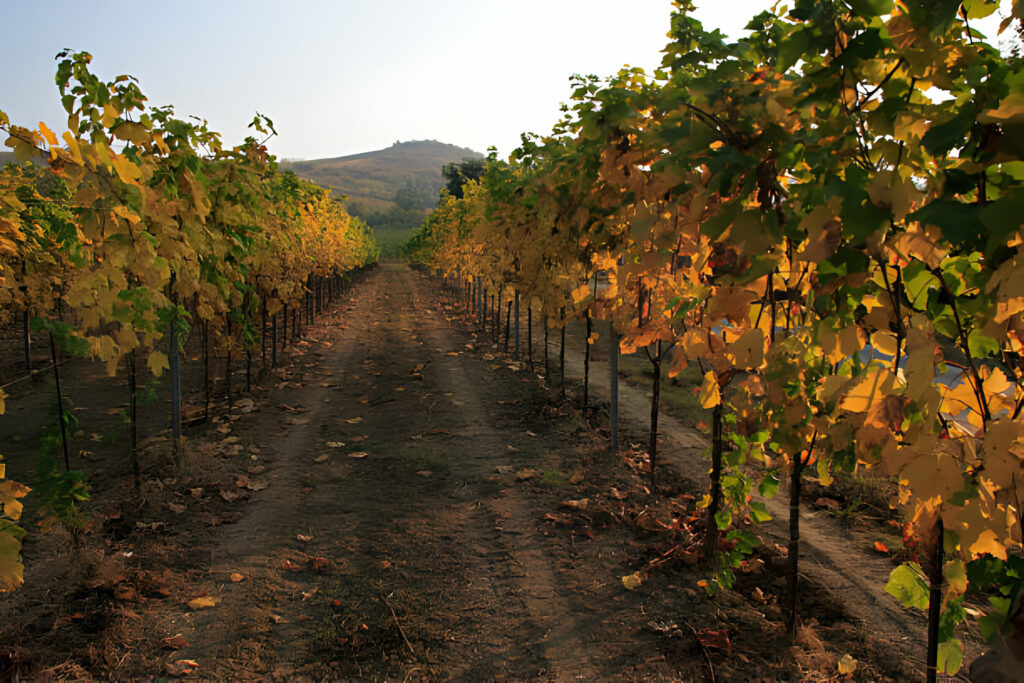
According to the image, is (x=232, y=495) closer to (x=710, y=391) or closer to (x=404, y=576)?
(x=404, y=576)

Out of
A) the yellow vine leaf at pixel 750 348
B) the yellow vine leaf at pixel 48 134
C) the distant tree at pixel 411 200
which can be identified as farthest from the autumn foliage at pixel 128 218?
the distant tree at pixel 411 200

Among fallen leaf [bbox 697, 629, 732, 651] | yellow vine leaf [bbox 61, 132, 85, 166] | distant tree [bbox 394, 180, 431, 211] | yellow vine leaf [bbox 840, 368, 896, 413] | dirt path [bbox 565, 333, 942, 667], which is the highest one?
distant tree [bbox 394, 180, 431, 211]

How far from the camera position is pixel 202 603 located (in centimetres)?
407

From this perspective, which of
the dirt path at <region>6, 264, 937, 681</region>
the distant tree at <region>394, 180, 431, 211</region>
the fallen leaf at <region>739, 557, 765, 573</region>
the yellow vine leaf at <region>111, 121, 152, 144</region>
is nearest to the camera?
the dirt path at <region>6, 264, 937, 681</region>

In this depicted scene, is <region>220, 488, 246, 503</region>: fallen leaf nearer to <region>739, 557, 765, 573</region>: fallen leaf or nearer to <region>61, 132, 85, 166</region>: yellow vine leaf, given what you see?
<region>61, 132, 85, 166</region>: yellow vine leaf

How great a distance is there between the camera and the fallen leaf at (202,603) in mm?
4043

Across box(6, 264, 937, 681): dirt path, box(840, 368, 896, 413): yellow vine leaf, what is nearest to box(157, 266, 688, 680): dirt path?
box(6, 264, 937, 681): dirt path

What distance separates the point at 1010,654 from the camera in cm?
82

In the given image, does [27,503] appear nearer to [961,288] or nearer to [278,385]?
[278,385]

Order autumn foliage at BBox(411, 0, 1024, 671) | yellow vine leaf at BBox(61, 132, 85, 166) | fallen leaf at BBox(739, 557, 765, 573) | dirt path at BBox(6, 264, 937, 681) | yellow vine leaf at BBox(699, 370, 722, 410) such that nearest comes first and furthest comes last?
1. autumn foliage at BBox(411, 0, 1024, 671)
2. yellow vine leaf at BBox(699, 370, 722, 410)
3. yellow vine leaf at BBox(61, 132, 85, 166)
4. dirt path at BBox(6, 264, 937, 681)
5. fallen leaf at BBox(739, 557, 765, 573)

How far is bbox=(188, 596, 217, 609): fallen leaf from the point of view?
404 cm

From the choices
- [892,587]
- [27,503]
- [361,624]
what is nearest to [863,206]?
[892,587]

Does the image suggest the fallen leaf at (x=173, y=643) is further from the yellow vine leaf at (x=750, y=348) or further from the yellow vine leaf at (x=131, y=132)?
the yellow vine leaf at (x=750, y=348)

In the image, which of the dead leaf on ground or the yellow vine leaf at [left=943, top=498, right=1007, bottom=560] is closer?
the yellow vine leaf at [left=943, top=498, right=1007, bottom=560]
